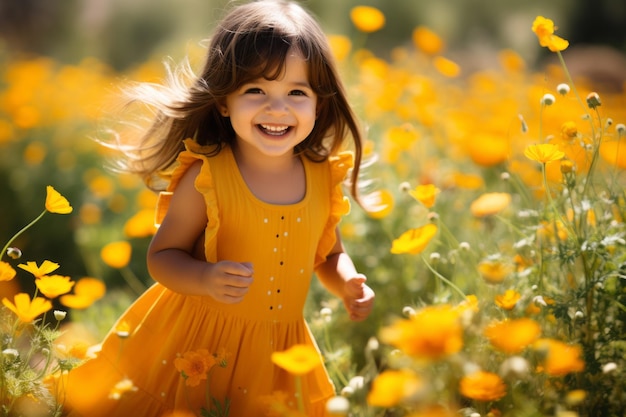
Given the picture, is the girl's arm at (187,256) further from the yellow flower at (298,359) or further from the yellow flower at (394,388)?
the yellow flower at (394,388)

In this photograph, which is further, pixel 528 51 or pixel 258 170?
pixel 528 51

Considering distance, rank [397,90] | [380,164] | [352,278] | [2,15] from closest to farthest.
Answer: [352,278] < [380,164] < [397,90] < [2,15]

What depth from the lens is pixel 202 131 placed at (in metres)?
2.15

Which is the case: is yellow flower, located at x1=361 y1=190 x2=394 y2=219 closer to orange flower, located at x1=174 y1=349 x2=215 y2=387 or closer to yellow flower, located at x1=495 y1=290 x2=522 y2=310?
yellow flower, located at x1=495 y1=290 x2=522 y2=310

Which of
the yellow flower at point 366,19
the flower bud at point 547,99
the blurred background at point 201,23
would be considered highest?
the flower bud at point 547,99

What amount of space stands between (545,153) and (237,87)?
0.77 metres

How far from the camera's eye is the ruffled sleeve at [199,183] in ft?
6.34

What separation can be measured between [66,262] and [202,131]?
1946mm

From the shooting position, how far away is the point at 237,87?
1968mm

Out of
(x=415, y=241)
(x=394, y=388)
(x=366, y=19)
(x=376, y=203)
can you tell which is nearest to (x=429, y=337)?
(x=394, y=388)

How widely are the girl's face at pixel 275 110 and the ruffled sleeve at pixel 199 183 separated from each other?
0.42ft

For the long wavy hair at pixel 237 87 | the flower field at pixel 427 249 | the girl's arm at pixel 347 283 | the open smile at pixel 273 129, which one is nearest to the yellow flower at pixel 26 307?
the flower field at pixel 427 249

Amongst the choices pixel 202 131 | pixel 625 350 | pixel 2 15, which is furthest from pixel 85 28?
pixel 625 350

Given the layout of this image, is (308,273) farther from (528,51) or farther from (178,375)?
(528,51)
